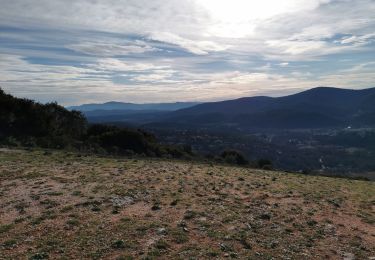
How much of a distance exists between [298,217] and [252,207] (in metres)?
2.39

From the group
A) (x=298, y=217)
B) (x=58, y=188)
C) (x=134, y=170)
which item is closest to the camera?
(x=298, y=217)

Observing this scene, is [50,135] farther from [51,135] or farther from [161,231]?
[161,231]

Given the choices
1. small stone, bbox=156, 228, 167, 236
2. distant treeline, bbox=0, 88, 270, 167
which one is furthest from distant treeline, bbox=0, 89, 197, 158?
small stone, bbox=156, 228, 167, 236

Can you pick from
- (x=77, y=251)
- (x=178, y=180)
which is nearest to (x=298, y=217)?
(x=178, y=180)

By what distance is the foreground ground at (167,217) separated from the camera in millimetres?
12367

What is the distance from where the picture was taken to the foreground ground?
12367mm

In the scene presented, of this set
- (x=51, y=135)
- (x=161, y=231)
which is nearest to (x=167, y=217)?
(x=161, y=231)

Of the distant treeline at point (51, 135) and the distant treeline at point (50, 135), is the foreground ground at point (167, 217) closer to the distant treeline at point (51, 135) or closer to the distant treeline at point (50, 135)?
the distant treeline at point (51, 135)

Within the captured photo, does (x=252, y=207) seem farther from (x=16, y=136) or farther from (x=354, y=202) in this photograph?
(x=16, y=136)

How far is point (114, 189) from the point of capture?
20375 millimetres

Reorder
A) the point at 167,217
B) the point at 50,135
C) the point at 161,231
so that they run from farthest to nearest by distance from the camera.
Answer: the point at 50,135
the point at 167,217
the point at 161,231

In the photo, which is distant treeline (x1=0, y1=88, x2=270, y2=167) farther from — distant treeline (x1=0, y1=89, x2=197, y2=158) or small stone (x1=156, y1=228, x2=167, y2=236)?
small stone (x1=156, y1=228, x2=167, y2=236)

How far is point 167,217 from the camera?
52.3ft

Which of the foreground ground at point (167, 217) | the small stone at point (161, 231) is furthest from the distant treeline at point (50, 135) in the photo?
the small stone at point (161, 231)
